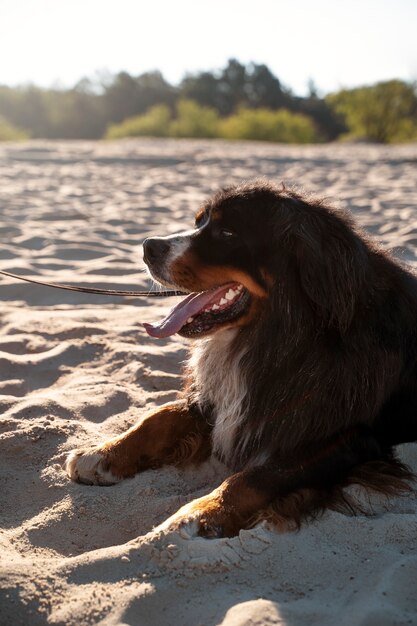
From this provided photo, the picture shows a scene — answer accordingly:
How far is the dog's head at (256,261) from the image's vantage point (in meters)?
2.89

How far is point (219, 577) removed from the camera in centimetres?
237

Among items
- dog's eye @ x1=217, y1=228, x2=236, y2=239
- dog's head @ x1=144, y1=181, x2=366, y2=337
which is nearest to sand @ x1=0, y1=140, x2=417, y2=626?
dog's head @ x1=144, y1=181, x2=366, y2=337

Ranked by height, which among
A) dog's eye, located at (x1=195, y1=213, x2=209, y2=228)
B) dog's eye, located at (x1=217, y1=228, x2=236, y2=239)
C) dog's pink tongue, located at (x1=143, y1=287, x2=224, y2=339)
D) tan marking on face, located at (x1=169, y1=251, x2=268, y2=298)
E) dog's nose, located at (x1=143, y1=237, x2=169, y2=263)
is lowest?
dog's pink tongue, located at (x1=143, y1=287, x2=224, y2=339)

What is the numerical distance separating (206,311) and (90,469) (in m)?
0.91

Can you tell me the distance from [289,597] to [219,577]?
10.3 inches

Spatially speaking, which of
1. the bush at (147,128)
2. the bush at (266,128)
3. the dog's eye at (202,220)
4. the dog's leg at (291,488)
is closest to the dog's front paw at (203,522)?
the dog's leg at (291,488)

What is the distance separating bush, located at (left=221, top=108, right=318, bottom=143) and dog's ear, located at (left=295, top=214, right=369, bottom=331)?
27620mm

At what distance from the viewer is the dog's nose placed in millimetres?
3287

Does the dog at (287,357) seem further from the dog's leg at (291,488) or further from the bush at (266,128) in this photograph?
the bush at (266,128)

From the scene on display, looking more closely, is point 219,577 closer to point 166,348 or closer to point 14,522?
point 14,522

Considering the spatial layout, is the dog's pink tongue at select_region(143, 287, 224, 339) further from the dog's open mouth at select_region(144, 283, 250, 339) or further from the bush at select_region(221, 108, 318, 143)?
the bush at select_region(221, 108, 318, 143)

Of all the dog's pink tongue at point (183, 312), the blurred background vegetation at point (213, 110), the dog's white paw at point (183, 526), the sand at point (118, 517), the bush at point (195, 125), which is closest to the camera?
the sand at point (118, 517)

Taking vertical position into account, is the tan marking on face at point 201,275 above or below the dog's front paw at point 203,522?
above

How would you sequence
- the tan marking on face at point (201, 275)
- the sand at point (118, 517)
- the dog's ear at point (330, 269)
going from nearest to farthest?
the sand at point (118, 517) → the dog's ear at point (330, 269) → the tan marking on face at point (201, 275)
